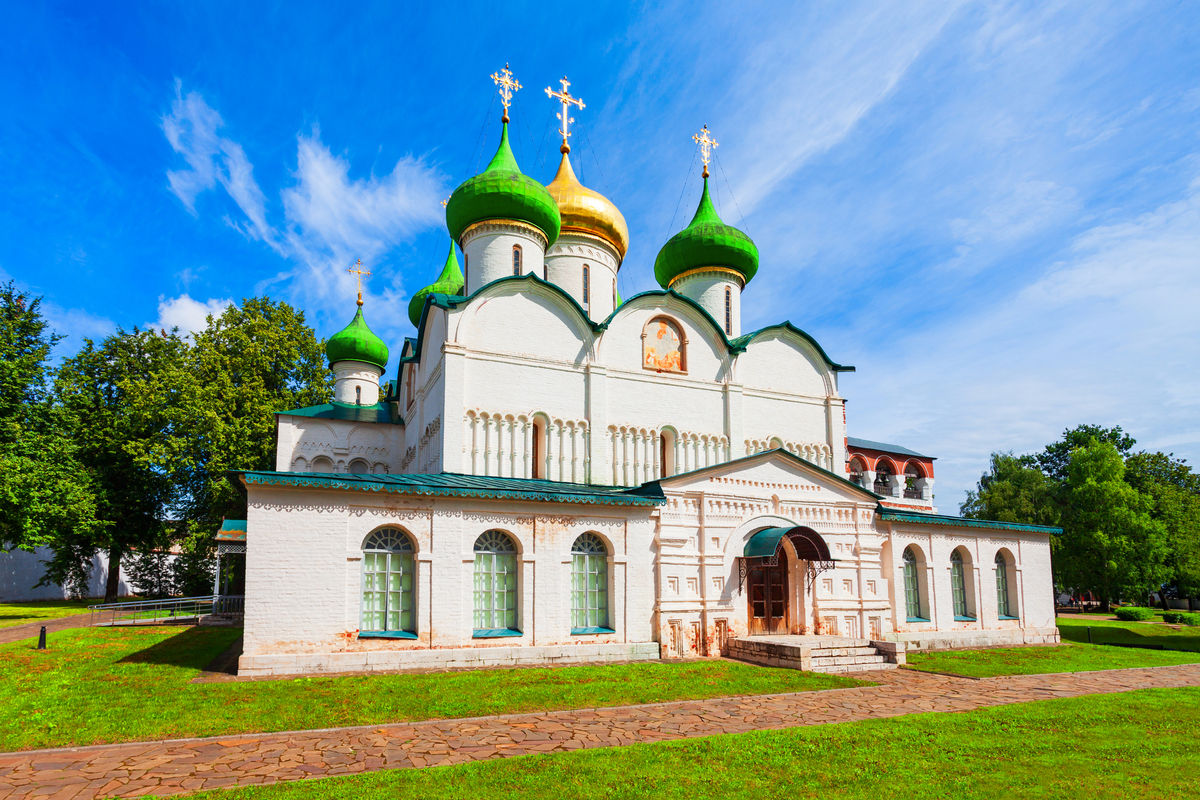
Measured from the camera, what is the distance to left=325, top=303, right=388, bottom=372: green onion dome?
1060 inches

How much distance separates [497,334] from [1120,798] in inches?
527

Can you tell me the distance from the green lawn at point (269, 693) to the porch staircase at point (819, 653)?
59 centimetres

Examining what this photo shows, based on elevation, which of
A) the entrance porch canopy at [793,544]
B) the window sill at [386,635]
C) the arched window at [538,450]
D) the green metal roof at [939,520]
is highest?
the arched window at [538,450]

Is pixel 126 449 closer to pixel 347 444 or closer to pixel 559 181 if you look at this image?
pixel 347 444

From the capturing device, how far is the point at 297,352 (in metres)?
28.1

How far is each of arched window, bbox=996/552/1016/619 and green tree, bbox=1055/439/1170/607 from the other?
56.4 ft

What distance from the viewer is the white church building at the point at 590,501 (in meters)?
12.2

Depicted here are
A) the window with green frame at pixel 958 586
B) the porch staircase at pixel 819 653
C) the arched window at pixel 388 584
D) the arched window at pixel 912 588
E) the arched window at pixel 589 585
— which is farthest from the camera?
the window with green frame at pixel 958 586

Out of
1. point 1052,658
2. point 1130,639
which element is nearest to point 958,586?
point 1052,658

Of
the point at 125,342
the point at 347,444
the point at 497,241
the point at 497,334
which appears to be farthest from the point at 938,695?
the point at 125,342

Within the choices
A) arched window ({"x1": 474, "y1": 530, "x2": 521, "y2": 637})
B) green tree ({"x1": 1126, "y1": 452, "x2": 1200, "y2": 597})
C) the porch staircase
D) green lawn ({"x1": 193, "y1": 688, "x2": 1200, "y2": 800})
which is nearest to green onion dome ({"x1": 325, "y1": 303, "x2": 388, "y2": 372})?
arched window ({"x1": 474, "y1": 530, "x2": 521, "y2": 637})

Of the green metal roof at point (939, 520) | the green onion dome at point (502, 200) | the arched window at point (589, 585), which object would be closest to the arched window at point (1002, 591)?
the green metal roof at point (939, 520)

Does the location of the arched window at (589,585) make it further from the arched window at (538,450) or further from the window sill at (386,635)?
the window sill at (386,635)

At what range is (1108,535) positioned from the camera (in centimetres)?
3338
